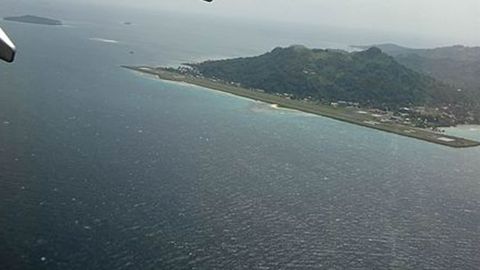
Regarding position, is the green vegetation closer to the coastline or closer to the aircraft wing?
the coastline

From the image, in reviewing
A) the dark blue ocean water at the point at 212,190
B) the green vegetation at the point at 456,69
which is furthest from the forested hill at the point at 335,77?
the dark blue ocean water at the point at 212,190

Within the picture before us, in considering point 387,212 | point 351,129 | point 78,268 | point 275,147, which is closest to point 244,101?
point 351,129

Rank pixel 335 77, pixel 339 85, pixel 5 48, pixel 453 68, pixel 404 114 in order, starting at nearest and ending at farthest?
pixel 5 48 < pixel 404 114 < pixel 339 85 < pixel 335 77 < pixel 453 68

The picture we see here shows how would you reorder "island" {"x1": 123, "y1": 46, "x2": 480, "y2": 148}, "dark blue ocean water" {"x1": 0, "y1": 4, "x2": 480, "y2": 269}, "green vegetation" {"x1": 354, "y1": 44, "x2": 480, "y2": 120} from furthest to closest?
1. "green vegetation" {"x1": 354, "y1": 44, "x2": 480, "y2": 120}
2. "island" {"x1": 123, "y1": 46, "x2": 480, "y2": 148}
3. "dark blue ocean water" {"x1": 0, "y1": 4, "x2": 480, "y2": 269}

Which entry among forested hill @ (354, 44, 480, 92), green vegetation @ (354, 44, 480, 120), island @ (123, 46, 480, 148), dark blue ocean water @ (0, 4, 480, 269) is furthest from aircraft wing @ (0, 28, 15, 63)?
forested hill @ (354, 44, 480, 92)

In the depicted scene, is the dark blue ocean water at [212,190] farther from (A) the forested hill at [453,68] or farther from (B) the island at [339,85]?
(A) the forested hill at [453,68]

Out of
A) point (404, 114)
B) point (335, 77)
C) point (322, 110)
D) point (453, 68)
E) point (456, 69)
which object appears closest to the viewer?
point (322, 110)

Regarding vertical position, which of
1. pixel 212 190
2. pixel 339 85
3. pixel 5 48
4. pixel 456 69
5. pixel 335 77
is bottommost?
pixel 212 190

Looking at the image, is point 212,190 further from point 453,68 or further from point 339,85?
point 453,68

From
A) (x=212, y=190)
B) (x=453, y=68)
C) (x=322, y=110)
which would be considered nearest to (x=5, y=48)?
(x=212, y=190)
